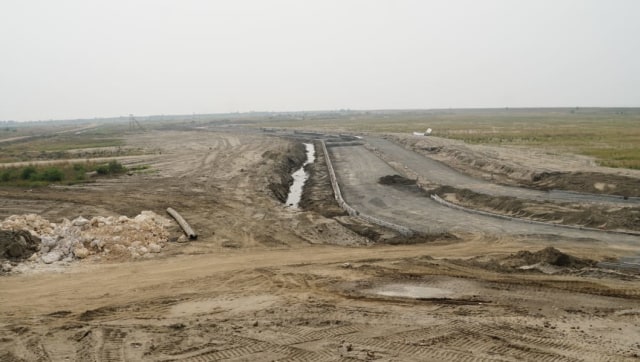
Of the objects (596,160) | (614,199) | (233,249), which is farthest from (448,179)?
(233,249)

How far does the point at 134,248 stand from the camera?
15.7 metres

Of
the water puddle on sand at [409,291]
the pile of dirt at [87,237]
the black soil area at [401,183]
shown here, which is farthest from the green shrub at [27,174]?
the water puddle on sand at [409,291]

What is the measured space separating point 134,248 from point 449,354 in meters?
11.4

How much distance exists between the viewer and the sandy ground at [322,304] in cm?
854

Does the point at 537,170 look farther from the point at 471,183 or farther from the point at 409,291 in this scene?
the point at 409,291

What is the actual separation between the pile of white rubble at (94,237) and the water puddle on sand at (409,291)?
8.30 metres

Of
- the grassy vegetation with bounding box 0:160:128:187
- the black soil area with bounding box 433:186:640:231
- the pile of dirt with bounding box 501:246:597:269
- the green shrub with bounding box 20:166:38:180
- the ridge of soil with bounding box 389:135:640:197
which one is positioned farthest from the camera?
the green shrub with bounding box 20:166:38:180

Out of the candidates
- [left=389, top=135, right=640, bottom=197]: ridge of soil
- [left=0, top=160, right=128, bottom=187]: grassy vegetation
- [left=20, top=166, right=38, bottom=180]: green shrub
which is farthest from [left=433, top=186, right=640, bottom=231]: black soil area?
[left=20, top=166, right=38, bottom=180]: green shrub

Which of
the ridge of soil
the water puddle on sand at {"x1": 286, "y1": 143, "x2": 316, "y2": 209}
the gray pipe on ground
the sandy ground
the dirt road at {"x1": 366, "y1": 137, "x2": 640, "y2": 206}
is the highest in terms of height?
the ridge of soil

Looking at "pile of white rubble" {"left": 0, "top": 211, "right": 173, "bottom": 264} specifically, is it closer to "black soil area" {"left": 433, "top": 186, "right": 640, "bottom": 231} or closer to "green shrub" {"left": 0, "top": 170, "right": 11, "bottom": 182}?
"black soil area" {"left": 433, "top": 186, "right": 640, "bottom": 231}

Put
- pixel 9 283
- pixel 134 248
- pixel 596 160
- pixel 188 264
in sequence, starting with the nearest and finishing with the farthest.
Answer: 1. pixel 9 283
2. pixel 188 264
3. pixel 134 248
4. pixel 596 160

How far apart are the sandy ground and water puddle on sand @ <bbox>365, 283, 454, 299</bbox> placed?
5cm

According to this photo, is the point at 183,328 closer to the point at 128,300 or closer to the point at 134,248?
the point at 128,300

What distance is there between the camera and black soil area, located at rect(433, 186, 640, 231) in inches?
693
